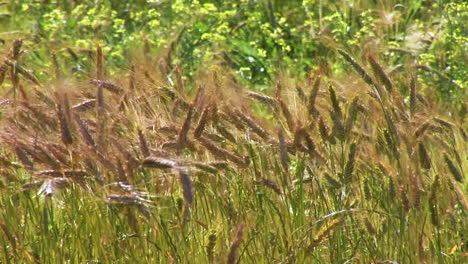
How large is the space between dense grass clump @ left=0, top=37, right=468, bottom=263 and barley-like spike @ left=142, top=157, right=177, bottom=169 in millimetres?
19

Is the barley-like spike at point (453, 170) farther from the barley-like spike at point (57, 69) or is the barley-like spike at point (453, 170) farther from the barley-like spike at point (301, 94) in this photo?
the barley-like spike at point (57, 69)

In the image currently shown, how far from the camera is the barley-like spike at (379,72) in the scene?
3.22m

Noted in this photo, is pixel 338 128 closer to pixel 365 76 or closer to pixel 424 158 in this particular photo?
pixel 365 76

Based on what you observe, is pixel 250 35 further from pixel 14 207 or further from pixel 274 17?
pixel 14 207

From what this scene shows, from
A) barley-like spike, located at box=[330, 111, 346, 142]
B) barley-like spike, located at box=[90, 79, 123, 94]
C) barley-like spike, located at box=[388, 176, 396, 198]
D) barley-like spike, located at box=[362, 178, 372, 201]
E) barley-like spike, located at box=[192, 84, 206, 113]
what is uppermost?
barley-like spike, located at box=[192, 84, 206, 113]

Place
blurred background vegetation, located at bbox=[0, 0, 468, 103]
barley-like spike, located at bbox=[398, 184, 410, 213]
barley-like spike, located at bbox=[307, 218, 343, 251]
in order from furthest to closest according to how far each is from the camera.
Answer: blurred background vegetation, located at bbox=[0, 0, 468, 103]
barley-like spike, located at bbox=[398, 184, 410, 213]
barley-like spike, located at bbox=[307, 218, 343, 251]

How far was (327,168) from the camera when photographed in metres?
3.19

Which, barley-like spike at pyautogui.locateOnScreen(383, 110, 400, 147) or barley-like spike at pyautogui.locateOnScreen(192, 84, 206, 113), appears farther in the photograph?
barley-like spike at pyautogui.locateOnScreen(192, 84, 206, 113)

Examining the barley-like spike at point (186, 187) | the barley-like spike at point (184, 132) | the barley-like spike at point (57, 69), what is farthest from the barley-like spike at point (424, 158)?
the barley-like spike at point (57, 69)

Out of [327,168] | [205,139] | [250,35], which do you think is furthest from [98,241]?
[250,35]

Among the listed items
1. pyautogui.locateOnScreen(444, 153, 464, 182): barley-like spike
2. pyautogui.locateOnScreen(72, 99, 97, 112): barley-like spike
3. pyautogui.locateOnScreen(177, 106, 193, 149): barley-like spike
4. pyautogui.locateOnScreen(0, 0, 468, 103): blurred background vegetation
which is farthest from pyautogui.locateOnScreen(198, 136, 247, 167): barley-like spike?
pyautogui.locateOnScreen(0, 0, 468, 103): blurred background vegetation

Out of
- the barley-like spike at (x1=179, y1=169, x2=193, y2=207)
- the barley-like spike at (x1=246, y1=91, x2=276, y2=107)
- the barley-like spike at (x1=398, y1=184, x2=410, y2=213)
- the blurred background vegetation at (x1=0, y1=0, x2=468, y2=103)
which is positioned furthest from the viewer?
the blurred background vegetation at (x1=0, y1=0, x2=468, y2=103)

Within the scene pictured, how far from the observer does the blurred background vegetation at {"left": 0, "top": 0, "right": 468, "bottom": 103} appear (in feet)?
17.6

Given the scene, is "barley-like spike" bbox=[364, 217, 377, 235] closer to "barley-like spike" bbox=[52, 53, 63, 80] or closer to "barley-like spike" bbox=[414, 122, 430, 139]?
"barley-like spike" bbox=[414, 122, 430, 139]
